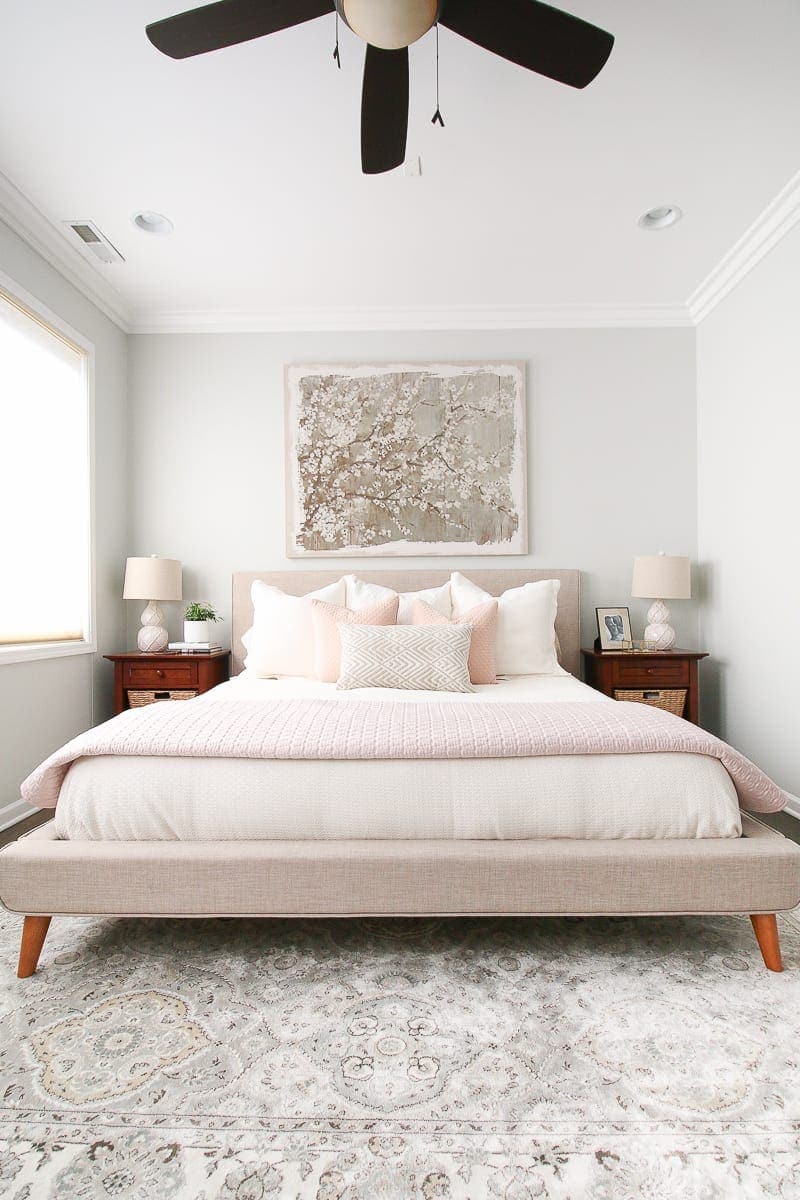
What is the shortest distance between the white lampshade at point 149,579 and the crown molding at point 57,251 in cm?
144

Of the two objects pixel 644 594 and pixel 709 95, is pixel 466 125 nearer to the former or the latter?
pixel 709 95

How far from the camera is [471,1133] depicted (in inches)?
49.2

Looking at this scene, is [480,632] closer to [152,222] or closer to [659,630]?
[659,630]

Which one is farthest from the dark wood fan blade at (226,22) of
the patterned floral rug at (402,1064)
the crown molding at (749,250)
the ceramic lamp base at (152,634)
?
the ceramic lamp base at (152,634)

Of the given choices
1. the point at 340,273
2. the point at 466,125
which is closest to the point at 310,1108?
the point at 466,125

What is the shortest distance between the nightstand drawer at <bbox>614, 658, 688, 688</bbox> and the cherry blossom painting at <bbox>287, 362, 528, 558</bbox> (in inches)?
36.6

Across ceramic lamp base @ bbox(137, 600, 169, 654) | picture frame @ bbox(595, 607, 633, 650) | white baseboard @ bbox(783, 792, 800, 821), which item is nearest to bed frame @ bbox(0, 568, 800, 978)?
white baseboard @ bbox(783, 792, 800, 821)

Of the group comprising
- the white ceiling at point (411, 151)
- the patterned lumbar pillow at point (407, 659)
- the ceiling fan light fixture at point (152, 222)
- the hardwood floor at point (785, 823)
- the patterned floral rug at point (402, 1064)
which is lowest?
the hardwood floor at point (785, 823)

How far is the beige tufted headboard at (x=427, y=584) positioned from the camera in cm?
406

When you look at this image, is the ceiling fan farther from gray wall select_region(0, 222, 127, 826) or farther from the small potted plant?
the small potted plant

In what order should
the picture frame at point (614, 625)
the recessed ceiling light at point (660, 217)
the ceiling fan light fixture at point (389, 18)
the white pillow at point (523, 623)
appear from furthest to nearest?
the picture frame at point (614, 625)
the white pillow at point (523, 623)
the recessed ceiling light at point (660, 217)
the ceiling fan light fixture at point (389, 18)

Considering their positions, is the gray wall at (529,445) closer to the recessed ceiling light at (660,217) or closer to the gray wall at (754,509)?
the gray wall at (754,509)

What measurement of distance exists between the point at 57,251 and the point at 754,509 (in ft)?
11.9

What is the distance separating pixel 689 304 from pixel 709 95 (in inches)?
71.7
